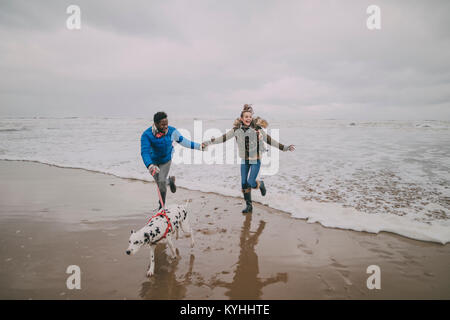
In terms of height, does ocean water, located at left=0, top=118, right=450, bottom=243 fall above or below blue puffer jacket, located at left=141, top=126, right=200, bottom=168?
below

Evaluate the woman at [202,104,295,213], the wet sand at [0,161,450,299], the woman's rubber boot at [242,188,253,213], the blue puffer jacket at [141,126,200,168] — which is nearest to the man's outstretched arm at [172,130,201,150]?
the blue puffer jacket at [141,126,200,168]

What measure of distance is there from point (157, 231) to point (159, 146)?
95.0 inches

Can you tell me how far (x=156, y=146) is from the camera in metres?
5.66

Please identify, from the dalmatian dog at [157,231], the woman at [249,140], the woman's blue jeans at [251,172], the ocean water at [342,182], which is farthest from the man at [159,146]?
the ocean water at [342,182]

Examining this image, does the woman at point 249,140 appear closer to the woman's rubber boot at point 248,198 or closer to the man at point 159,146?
the woman's rubber boot at point 248,198

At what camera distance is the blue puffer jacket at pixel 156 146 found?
543 cm

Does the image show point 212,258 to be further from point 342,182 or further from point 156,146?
point 342,182

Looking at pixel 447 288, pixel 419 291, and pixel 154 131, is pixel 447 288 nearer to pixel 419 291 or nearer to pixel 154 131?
pixel 419 291

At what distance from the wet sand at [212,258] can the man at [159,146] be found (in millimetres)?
1472

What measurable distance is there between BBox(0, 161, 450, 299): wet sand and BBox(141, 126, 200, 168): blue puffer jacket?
6.01 ft

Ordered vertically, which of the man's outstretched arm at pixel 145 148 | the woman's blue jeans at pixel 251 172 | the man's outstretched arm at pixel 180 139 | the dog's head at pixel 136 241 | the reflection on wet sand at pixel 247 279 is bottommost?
the reflection on wet sand at pixel 247 279

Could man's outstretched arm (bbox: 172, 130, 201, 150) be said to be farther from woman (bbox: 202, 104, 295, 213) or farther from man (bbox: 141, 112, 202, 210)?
woman (bbox: 202, 104, 295, 213)

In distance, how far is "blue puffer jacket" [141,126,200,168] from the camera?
214 inches

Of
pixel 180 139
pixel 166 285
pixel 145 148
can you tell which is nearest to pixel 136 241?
pixel 166 285
